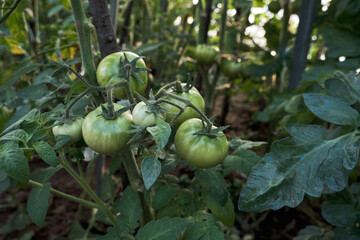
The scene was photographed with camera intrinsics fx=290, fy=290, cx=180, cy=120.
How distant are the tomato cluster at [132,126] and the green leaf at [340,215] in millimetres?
504

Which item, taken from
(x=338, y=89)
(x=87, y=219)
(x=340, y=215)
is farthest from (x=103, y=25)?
(x=87, y=219)

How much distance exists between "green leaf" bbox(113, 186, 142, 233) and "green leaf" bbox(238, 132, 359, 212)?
0.29 m

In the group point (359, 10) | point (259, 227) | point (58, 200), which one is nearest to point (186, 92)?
point (259, 227)

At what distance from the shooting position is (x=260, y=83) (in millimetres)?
2252

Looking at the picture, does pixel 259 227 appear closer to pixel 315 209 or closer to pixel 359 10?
pixel 315 209

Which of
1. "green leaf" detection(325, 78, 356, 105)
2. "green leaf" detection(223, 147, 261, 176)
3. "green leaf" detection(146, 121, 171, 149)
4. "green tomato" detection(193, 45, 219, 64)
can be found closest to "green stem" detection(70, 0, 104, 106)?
"green leaf" detection(146, 121, 171, 149)

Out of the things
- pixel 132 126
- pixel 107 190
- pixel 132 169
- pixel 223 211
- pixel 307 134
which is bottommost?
pixel 107 190

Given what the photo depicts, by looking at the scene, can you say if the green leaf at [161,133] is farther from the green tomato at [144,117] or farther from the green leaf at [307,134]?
the green leaf at [307,134]

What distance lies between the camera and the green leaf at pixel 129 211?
2.61 ft

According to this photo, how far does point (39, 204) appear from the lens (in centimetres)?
77

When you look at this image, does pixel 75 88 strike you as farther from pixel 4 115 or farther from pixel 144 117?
pixel 4 115

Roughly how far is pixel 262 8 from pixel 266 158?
171 centimetres

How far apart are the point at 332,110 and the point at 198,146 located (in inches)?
15.5

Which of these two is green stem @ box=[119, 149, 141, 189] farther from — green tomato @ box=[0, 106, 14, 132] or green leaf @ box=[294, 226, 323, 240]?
green leaf @ box=[294, 226, 323, 240]
